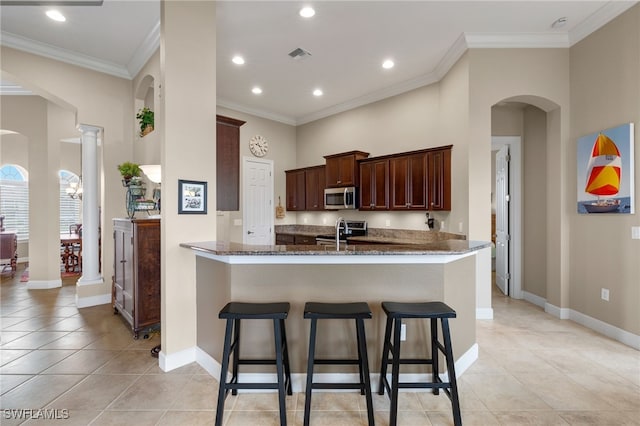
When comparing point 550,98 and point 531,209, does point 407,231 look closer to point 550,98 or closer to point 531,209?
point 531,209

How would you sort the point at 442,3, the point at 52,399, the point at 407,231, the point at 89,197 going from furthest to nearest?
the point at 407,231 < the point at 89,197 < the point at 442,3 < the point at 52,399

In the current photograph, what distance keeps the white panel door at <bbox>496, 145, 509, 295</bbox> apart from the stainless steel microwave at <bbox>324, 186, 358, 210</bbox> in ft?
7.99

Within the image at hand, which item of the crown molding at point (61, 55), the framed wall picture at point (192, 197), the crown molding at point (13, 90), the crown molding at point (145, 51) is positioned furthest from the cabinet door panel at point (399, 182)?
the crown molding at point (13, 90)

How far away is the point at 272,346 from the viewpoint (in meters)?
2.28

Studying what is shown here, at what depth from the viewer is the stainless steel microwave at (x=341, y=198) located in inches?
211

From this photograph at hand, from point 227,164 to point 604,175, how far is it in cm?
406

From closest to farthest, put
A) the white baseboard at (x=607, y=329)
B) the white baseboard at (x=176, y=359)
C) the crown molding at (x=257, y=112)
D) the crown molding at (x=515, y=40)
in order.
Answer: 1. the white baseboard at (x=176, y=359)
2. the white baseboard at (x=607, y=329)
3. the crown molding at (x=515, y=40)
4. the crown molding at (x=257, y=112)

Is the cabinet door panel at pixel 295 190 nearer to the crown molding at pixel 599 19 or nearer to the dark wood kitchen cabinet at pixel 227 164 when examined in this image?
the dark wood kitchen cabinet at pixel 227 164

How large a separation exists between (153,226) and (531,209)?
201 inches

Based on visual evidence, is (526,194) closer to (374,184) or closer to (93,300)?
(374,184)

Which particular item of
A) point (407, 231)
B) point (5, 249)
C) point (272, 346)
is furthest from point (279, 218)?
point (5, 249)

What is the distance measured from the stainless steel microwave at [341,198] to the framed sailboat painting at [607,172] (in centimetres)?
305

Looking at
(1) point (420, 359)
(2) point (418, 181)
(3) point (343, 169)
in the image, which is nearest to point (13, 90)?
(3) point (343, 169)

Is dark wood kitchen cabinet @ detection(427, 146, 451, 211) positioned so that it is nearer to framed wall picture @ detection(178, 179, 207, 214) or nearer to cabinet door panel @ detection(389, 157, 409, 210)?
cabinet door panel @ detection(389, 157, 409, 210)
